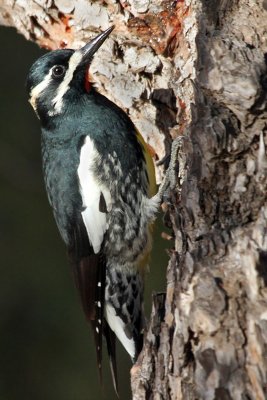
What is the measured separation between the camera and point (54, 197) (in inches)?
171

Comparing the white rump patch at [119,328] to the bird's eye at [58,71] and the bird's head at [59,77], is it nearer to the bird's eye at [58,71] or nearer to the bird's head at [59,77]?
the bird's head at [59,77]

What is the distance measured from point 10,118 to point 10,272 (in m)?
1.30

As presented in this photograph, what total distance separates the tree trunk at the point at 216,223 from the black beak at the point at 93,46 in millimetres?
444

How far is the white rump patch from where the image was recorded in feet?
14.1

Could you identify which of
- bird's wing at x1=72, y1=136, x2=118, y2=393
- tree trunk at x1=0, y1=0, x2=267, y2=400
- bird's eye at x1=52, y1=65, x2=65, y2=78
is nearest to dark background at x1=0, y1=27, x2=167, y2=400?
bird's wing at x1=72, y1=136, x2=118, y2=393

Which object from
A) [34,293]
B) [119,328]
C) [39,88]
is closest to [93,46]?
[39,88]

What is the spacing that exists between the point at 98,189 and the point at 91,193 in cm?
4

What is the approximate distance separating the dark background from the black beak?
195 centimetres

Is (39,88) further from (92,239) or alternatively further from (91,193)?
(92,239)

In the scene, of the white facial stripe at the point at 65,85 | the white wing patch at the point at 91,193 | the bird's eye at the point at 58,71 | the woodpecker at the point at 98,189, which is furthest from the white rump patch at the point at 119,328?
the bird's eye at the point at 58,71

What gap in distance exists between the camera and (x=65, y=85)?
4.42 m

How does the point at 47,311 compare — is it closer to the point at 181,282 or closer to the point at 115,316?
the point at 115,316

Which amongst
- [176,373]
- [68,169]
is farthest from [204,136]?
[68,169]

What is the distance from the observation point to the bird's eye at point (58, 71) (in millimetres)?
4367
